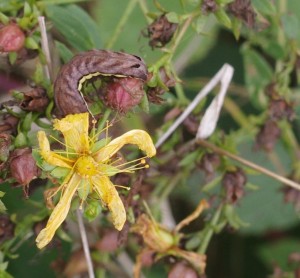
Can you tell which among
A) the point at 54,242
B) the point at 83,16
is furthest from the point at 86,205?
the point at 83,16

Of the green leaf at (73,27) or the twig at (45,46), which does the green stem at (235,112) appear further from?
the twig at (45,46)

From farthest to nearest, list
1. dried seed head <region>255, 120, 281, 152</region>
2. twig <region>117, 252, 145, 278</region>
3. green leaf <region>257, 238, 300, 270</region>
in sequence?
green leaf <region>257, 238, 300, 270</region> < twig <region>117, 252, 145, 278</region> < dried seed head <region>255, 120, 281, 152</region>

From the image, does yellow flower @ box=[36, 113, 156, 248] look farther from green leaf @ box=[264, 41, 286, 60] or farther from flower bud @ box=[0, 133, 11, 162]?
green leaf @ box=[264, 41, 286, 60]

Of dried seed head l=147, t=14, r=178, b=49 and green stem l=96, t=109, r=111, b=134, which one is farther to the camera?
dried seed head l=147, t=14, r=178, b=49

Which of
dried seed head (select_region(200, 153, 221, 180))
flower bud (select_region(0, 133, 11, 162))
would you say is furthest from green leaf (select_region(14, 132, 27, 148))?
dried seed head (select_region(200, 153, 221, 180))

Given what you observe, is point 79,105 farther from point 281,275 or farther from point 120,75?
point 281,275

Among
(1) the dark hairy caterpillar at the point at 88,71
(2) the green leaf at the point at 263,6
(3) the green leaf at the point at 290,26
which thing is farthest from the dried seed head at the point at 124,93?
(3) the green leaf at the point at 290,26
